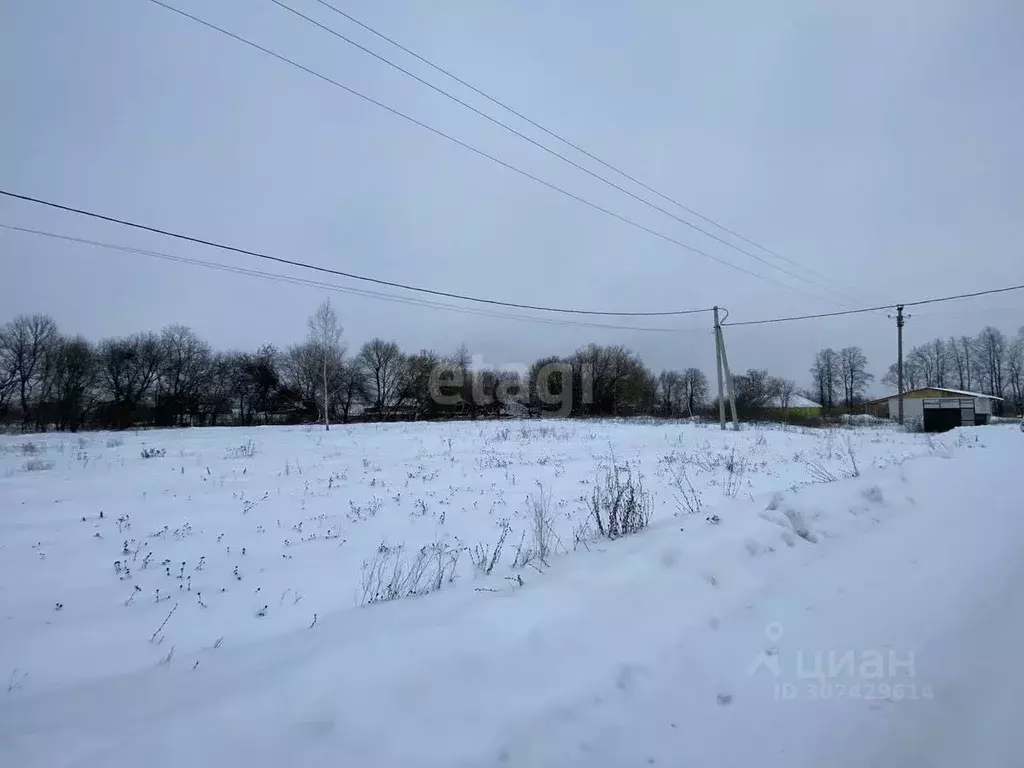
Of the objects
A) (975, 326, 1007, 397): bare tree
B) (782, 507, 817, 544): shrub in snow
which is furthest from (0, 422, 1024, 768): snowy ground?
(975, 326, 1007, 397): bare tree

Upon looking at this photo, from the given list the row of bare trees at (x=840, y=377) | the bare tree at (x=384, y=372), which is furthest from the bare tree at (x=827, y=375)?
the bare tree at (x=384, y=372)

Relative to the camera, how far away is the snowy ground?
2.20m

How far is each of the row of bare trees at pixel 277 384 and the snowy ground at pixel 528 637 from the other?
89.8 feet

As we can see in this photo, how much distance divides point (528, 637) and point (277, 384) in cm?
5319

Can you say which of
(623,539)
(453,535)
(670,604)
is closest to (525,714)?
(670,604)

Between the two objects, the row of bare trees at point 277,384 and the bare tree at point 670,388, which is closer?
the row of bare trees at point 277,384

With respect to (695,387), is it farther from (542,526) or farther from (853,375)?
(542,526)

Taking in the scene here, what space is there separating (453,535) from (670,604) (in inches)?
148

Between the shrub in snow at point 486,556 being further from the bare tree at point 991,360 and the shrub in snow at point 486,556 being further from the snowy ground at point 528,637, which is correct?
the bare tree at point 991,360

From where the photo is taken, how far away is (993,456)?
1045cm

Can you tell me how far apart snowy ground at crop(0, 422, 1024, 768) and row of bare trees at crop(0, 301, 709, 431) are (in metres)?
27.4

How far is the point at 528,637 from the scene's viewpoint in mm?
2953

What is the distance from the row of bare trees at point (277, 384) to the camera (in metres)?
36.5

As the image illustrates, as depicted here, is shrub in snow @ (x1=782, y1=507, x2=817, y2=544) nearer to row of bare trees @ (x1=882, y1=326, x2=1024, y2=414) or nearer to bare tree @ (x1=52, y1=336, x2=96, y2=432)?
bare tree @ (x1=52, y1=336, x2=96, y2=432)
